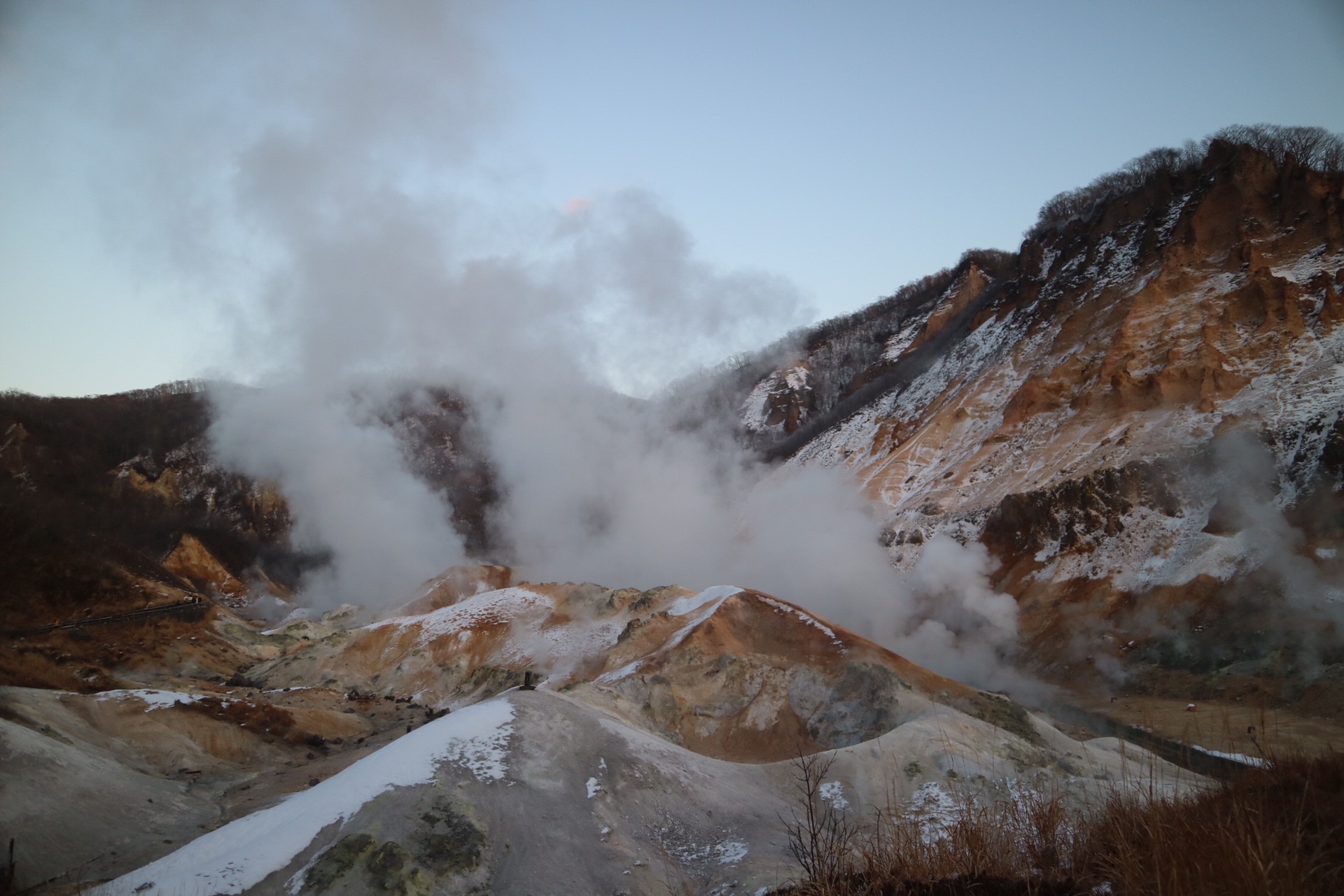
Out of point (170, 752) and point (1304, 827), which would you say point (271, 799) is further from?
point (1304, 827)

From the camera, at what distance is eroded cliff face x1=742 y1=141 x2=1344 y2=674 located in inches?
1124

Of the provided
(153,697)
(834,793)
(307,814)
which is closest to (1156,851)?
(307,814)

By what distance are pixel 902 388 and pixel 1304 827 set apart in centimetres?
6141

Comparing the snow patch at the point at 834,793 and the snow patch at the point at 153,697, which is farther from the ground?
the snow patch at the point at 153,697

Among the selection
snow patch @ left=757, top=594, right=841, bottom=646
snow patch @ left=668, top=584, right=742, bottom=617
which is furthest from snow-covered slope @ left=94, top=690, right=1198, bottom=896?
snow patch @ left=668, top=584, right=742, bottom=617

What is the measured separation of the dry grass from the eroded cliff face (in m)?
25.2

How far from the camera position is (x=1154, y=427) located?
36.5 m

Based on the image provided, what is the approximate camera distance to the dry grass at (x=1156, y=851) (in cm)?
313

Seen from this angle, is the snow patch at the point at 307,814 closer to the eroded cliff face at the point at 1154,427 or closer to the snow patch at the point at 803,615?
the snow patch at the point at 803,615

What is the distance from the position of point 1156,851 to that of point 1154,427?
40.8m

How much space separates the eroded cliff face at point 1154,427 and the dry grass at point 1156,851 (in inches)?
993

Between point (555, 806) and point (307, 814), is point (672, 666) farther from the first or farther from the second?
point (307, 814)

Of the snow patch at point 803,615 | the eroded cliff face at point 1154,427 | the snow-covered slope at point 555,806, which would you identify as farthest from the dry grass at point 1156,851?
the eroded cliff face at point 1154,427

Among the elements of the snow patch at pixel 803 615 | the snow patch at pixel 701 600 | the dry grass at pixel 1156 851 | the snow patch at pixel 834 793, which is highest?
the snow patch at pixel 701 600
